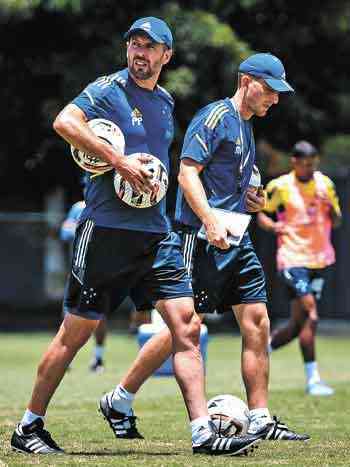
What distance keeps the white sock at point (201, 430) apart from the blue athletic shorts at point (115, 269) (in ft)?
2.37

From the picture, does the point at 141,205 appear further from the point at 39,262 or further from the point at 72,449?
the point at 39,262

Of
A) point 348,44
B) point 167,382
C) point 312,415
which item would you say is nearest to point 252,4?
point 348,44

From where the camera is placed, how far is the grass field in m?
7.38

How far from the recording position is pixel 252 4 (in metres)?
22.4

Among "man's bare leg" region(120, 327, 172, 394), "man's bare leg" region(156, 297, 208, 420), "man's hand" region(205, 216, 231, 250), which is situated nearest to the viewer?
"man's bare leg" region(156, 297, 208, 420)

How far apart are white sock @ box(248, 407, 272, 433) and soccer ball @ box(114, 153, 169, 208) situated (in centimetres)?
158

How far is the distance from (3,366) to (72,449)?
26.8 ft

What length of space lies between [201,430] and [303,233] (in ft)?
20.1

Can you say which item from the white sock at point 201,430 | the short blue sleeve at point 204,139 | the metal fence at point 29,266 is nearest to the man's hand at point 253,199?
the short blue sleeve at point 204,139

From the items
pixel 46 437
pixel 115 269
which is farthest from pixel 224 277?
pixel 46 437

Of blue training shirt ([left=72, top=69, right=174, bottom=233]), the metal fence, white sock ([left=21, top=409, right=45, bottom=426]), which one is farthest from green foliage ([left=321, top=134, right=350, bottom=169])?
white sock ([left=21, top=409, right=45, bottom=426])

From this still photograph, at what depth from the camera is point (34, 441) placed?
7.65 m

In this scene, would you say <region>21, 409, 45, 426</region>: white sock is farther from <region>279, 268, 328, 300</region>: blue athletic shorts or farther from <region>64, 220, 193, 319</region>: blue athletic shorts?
<region>279, 268, 328, 300</region>: blue athletic shorts

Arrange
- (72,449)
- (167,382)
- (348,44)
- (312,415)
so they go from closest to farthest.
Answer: (72,449)
(312,415)
(167,382)
(348,44)
